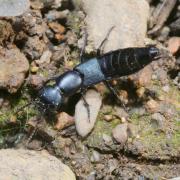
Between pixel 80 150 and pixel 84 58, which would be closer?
pixel 80 150

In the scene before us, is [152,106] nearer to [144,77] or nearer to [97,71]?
[144,77]

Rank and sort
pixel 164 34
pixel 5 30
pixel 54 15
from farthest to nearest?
1. pixel 164 34
2. pixel 54 15
3. pixel 5 30

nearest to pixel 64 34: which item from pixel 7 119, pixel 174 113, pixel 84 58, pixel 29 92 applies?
pixel 84 58

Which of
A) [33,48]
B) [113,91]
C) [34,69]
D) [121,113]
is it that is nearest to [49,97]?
[34,69]

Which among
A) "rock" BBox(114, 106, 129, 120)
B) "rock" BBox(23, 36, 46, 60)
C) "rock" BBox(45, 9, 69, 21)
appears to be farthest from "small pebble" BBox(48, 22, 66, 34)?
"rock" BBox(114, 106, 129, 120)

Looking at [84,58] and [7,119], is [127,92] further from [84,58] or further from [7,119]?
[7,119]

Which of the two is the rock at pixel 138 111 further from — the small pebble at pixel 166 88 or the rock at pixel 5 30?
the rock at pixel 5 30
